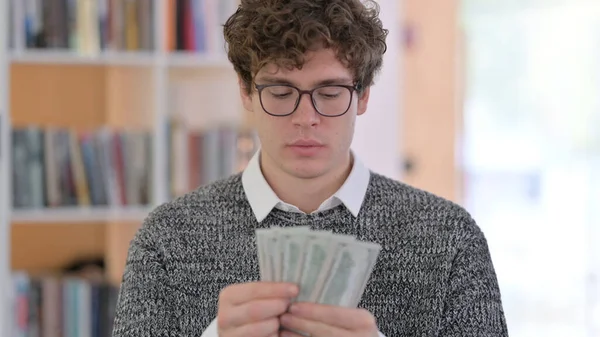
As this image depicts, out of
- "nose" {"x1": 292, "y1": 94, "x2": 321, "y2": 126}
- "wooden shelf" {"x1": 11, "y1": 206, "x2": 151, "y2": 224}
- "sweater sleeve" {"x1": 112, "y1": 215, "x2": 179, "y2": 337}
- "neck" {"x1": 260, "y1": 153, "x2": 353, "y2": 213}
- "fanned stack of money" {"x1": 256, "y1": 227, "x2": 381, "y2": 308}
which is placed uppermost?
"nose" {"x1": 292, "y1": 94, "x2": 321, "y2": 126}

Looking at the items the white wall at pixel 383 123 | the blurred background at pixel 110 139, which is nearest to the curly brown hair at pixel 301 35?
the blurred background at pixel 110 139

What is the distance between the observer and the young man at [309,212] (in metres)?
1.38

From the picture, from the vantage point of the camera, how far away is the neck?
1.47 m

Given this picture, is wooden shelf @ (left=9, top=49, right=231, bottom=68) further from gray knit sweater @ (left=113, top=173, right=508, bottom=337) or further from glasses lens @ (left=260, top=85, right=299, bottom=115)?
glasses lens @ (left=260, top=85, right=299, bottom=115)

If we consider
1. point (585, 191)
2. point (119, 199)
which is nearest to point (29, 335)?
point (119, 199)

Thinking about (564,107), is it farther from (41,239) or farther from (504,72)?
(41,239)

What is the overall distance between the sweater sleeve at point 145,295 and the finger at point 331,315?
0.39 meters

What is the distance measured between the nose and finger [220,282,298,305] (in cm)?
33

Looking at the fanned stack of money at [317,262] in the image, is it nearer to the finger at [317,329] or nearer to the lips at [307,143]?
the finger at [317,329]

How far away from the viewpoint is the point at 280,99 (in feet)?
4.55

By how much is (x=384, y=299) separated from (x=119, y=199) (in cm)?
161

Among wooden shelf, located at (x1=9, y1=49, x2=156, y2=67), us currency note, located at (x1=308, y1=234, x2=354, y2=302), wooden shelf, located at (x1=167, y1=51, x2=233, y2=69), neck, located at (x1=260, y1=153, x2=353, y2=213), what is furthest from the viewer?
wooden shelf, located at (x1=167, y1=51, x2=233, y2=69)

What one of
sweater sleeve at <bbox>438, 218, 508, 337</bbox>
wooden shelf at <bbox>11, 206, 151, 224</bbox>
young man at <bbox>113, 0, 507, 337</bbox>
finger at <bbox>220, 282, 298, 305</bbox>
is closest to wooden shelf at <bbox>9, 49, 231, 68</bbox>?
wooden shelf at <bbox>11, 206, 151, 224</bbox>

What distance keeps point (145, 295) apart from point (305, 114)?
16.1 inches
